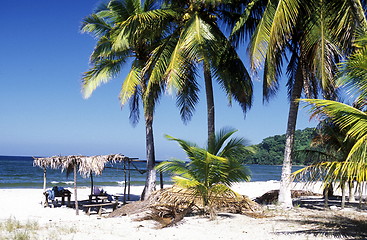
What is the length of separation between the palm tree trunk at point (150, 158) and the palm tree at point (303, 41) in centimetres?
478

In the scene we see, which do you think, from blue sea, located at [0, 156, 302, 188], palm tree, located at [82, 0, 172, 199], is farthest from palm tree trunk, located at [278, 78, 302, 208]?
blue sea, located at [0, 156, 302, 188]

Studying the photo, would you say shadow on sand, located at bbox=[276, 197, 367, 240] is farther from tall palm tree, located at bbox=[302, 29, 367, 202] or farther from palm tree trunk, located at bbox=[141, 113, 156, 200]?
palm tree trunk, located at bbox=[141, 113, 156, 200]

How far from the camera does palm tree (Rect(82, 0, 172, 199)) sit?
41.8ft

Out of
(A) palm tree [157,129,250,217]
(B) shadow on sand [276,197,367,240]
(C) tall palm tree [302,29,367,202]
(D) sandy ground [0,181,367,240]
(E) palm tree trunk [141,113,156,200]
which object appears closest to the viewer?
(C) tall palm tree [302,29,367,202]

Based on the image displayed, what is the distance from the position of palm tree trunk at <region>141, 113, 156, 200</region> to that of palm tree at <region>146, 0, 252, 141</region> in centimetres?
177

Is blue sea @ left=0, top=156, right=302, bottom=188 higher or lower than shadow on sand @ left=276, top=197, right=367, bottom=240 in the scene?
lower

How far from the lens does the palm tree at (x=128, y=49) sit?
12742 mm

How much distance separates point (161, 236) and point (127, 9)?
349 inches

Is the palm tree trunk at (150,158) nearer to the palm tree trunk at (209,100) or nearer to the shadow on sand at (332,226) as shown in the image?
the palm tree trunk at (209,100)

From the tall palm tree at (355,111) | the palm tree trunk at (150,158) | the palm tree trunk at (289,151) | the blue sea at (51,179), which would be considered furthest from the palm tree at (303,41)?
the blue sea at (51,179)

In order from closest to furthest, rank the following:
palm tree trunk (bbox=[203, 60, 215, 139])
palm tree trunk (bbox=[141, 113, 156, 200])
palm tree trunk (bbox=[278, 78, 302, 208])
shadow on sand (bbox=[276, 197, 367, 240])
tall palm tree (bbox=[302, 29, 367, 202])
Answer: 1. tall palm tree (bbox=[302, 29, 367, 202])
2. shadow on sand (bbox=[276, 197, 367, 240])
3. palm tree trunk (bbox=[278, 78, 302, 208])
4. palm tree trunk (bbox=[203, 60, 215, 139])
5. palm tree trunk (bbox=[141, 113, 156, 200])

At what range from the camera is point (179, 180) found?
30.8ft

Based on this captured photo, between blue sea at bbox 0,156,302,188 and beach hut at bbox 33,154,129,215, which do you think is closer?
beach hut at bbox 33,154,129,215

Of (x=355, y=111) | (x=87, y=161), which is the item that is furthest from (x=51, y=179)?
(x=355, y=111)
